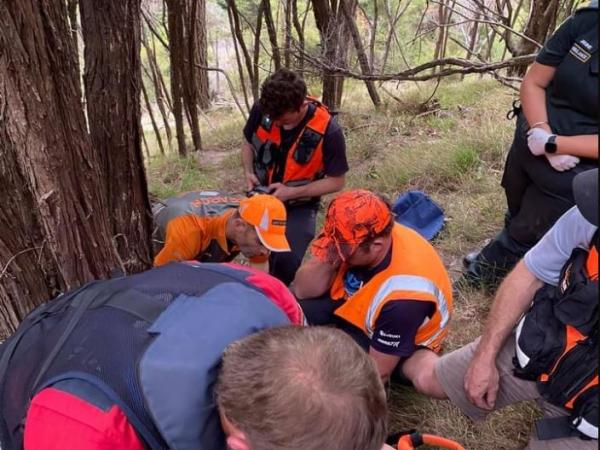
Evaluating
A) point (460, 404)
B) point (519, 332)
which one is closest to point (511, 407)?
point (460, 404)

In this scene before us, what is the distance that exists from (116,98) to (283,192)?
1.46 meters

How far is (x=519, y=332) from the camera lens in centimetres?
171

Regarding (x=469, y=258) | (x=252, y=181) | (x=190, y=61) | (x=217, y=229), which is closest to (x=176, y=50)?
(x=190, y=61)

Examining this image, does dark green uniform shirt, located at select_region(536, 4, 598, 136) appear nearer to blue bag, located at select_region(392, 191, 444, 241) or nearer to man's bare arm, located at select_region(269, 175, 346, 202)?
blue bag, located at select_region(392, 191, 444, 241)

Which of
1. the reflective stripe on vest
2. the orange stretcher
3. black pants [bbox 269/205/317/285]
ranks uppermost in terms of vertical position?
the reflective stripe on vest

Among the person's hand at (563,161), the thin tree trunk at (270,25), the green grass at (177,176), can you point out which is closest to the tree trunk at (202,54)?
the green grass at (177,176)

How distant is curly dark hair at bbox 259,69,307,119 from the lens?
10.6 feet

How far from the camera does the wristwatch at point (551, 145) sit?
2.35 m

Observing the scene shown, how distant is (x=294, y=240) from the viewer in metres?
3.56

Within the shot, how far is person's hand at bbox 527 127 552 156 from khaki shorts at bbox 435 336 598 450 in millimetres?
913

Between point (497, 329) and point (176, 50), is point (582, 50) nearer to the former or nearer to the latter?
point (497, 329)

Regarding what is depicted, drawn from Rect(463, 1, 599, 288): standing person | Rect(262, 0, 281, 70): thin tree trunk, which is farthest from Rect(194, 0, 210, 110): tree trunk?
Rect(463, 1, 599, 288): standing person

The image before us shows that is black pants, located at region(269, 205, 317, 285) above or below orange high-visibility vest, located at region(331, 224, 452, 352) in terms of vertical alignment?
below

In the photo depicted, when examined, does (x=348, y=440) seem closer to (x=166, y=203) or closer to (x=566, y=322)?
(x=566, y=322)
